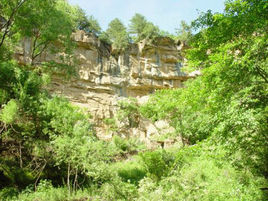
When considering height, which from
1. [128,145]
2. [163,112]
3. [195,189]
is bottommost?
[128,145]

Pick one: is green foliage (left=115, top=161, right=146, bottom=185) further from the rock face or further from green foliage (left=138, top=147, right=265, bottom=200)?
the rock face

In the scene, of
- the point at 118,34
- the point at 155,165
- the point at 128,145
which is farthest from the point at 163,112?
the point at 118,34

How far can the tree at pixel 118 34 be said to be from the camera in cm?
2877

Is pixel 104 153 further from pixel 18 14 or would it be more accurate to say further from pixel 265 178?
pixel 18 14

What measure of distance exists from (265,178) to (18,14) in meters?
14.7

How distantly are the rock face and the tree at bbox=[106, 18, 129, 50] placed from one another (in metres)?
1.09

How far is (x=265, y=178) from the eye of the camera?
8680 mm

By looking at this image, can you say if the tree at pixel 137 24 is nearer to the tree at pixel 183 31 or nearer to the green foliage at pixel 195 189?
the tree at pixel 183 31

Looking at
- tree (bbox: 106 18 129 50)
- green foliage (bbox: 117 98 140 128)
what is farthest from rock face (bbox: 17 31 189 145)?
green foliage (bbox: 117 98 140 128)

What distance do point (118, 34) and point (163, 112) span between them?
17.1 meters

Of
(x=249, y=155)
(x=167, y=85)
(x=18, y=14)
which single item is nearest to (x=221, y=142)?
(x=249, y=155)

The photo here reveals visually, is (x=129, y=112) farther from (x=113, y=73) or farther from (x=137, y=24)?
(x=137, y=24)

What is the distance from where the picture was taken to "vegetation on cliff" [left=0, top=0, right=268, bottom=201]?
5.75 metres

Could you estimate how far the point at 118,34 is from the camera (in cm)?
2908
